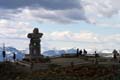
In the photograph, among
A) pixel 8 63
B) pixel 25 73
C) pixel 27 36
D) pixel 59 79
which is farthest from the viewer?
pixel 27 36

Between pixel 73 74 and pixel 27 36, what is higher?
pixel 27 36

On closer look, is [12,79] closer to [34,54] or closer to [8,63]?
[8,63]

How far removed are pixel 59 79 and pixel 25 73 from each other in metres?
7.15

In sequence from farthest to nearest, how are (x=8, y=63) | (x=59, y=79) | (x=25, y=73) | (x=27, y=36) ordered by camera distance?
(x=27, y=36) → (x=8, y=63) → (x=25, y=73) → (x=59, y=79)

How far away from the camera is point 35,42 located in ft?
272

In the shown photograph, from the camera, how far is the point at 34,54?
8294 cm

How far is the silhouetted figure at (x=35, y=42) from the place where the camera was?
8244cm

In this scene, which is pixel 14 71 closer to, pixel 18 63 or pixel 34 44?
pixel 18 63

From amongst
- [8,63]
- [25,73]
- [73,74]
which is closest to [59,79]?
[73,74]

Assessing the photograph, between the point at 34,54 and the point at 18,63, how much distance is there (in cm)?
579

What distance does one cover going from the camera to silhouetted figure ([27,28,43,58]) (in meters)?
82.4

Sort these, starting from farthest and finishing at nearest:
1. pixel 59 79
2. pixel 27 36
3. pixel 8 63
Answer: pixel 27 36 < pixel 8 63 < pixel 59 79

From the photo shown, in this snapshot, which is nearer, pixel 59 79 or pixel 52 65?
pixel 59 79

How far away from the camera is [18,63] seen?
7775 centimetres
